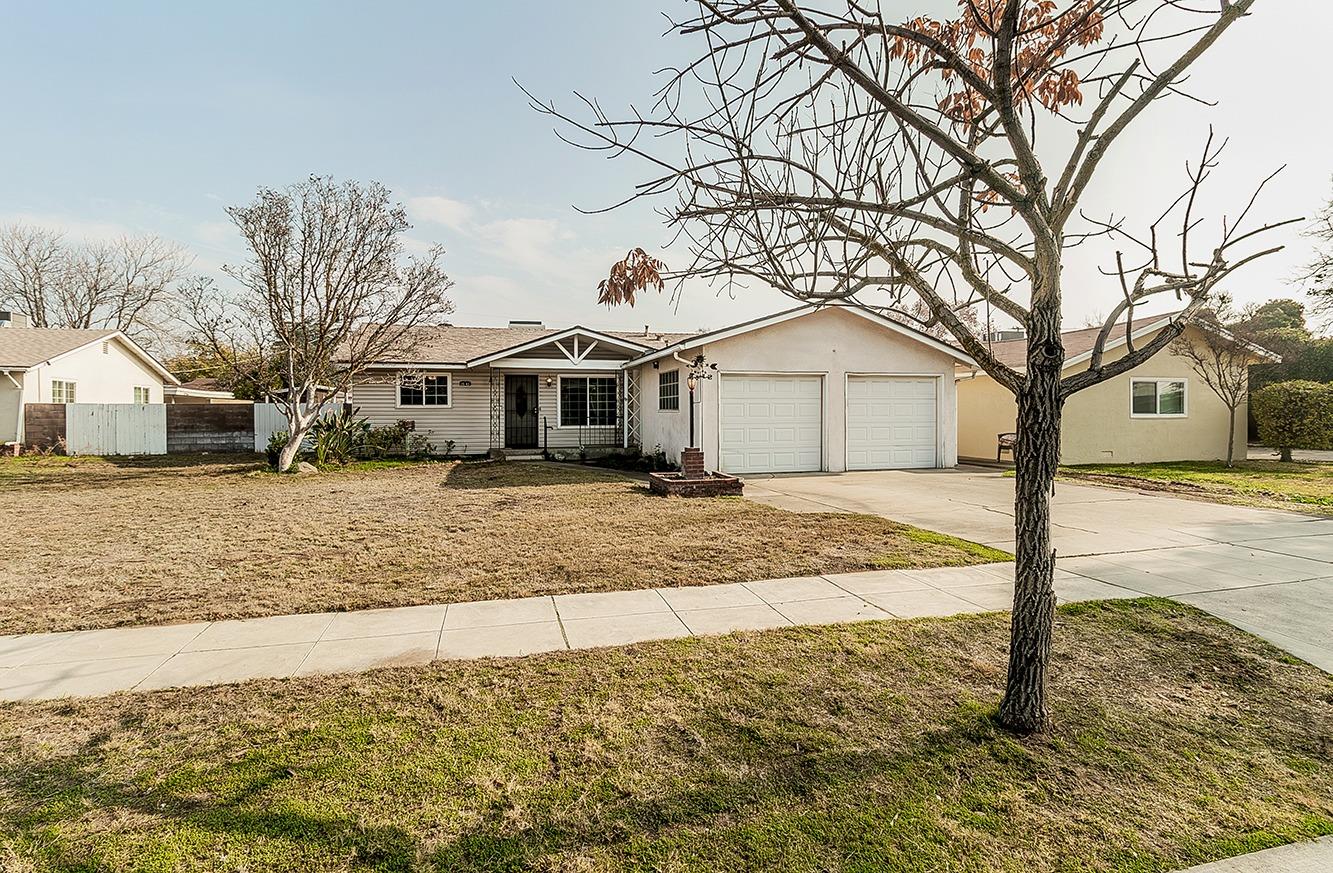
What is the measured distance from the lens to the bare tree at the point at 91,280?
29844mm

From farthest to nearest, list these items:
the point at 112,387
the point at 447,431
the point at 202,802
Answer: the point at 112,387, the point at 447,431, the point at 202,802

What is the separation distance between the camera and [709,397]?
1361 centimetres

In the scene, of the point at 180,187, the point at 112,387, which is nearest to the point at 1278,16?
the point at 180,187

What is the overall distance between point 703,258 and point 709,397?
10.7m

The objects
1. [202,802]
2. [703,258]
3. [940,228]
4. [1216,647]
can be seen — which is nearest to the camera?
[202,802]

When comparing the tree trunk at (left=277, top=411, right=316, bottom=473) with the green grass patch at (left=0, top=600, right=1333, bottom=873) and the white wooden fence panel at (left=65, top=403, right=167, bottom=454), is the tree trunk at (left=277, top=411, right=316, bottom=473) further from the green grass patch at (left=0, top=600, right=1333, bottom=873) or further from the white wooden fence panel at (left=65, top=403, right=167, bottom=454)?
the green grass patch at (left=0, top=600, right=1333, bottom=873)

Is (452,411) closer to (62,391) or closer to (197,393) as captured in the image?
(62,391)

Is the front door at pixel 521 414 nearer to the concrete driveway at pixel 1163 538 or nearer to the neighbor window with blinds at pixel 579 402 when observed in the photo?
the neighbor window with blinds at pixel 579 402

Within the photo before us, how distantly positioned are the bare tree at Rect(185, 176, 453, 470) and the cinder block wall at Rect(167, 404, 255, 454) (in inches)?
198

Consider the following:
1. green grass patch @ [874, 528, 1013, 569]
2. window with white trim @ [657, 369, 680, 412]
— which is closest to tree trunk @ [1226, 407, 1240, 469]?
green grass patch @ [874, 528, 1013, 569]

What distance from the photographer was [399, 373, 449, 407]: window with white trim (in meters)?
18.5

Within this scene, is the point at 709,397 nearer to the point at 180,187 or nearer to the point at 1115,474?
the point at 1115,474

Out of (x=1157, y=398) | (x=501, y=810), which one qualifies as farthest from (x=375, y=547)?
(x=1157, y=398)

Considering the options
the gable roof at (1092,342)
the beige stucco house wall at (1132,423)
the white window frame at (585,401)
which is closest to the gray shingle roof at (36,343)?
the white window frame at (585,401)
